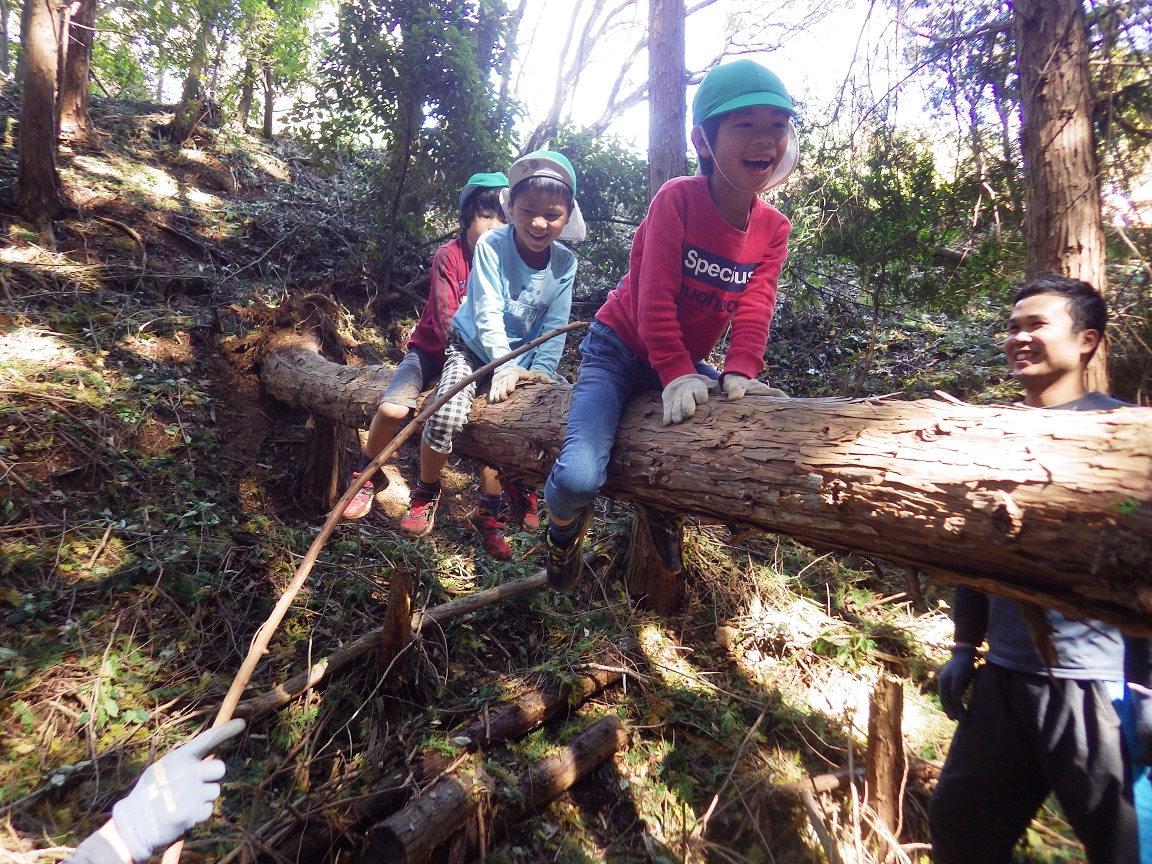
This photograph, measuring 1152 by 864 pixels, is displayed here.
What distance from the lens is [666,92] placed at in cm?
579

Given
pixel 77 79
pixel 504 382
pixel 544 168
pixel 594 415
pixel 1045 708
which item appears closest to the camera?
pixel 1045 708

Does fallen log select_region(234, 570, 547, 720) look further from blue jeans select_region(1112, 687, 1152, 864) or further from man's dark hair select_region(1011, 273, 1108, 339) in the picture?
man's dark hair select_region(1011, 273, 1108, 339)

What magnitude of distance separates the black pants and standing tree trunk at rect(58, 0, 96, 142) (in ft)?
31.3

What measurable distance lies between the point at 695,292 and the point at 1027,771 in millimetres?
1971

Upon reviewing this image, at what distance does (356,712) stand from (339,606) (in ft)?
2.86

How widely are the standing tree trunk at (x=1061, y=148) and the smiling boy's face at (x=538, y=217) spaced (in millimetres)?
2626

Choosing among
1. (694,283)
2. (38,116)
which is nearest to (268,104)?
(38,116)

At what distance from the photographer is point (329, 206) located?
7.95 m

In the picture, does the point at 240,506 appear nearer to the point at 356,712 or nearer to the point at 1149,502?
the point at 356,712

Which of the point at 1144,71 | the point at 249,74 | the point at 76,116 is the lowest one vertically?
the point at 1144,71

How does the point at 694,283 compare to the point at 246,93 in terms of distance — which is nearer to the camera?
the point at 694,283

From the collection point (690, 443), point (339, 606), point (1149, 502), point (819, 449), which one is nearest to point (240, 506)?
point (339, 606)

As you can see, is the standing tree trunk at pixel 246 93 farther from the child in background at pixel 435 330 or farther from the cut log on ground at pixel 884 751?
the cut log on ground at pixel 884 751

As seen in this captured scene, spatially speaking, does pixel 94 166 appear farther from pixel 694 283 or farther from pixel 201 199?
pixel 694 283
